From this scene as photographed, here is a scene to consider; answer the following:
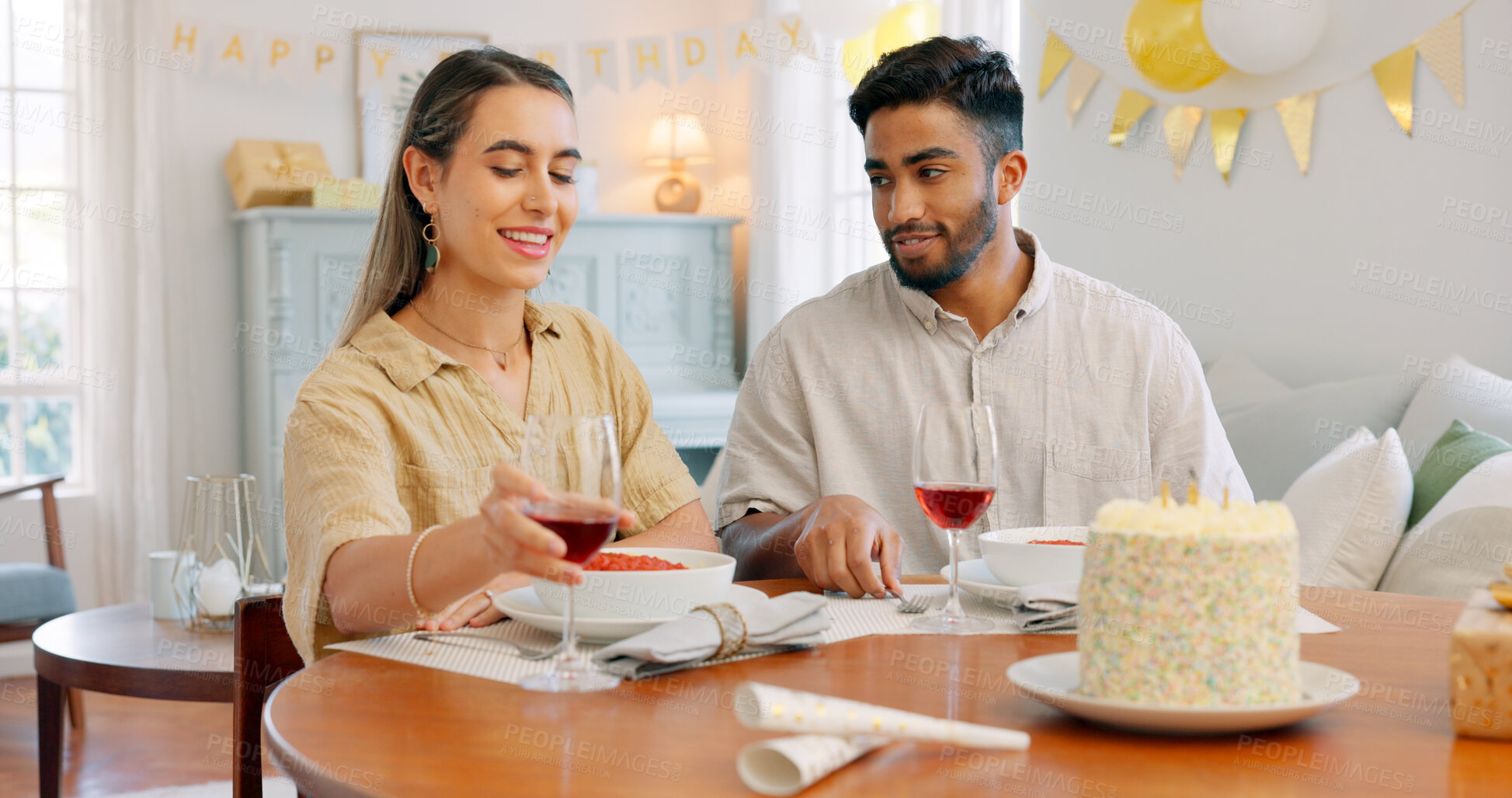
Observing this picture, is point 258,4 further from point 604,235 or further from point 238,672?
point 238,672

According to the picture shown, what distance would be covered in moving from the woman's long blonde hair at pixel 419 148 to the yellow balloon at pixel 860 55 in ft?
7.77

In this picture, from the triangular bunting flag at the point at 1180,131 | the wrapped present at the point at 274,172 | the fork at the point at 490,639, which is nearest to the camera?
the fork at the point at 490,639

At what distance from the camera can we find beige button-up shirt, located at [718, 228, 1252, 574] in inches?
80.9

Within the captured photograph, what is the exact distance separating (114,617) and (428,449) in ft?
6.32

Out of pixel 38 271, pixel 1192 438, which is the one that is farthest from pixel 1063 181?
pixel 38 271

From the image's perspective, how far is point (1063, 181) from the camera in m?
3.90

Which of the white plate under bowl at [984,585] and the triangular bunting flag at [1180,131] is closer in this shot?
the white plate under bowl at [984,585]

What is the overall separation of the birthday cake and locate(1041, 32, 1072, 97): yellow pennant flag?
3.19 m

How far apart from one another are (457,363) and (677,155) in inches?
176

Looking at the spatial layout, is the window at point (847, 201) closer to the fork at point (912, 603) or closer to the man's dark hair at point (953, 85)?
the man's dark hair at point (953, 85)

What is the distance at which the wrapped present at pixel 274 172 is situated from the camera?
5.14m

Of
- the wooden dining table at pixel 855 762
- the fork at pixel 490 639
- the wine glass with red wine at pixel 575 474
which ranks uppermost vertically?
the wine glass with red wine at pixel 575 474

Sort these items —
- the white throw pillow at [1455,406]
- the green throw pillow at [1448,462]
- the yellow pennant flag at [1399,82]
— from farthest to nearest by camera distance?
1. the yellow pennant flag at [1399,82]
2. the white throw pillow at [1455,406]
3. the green throw pillow at [1448,462]

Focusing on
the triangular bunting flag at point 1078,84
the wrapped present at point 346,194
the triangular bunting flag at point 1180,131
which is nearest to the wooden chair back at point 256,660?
the triangular bunting flag at point 1180,131
